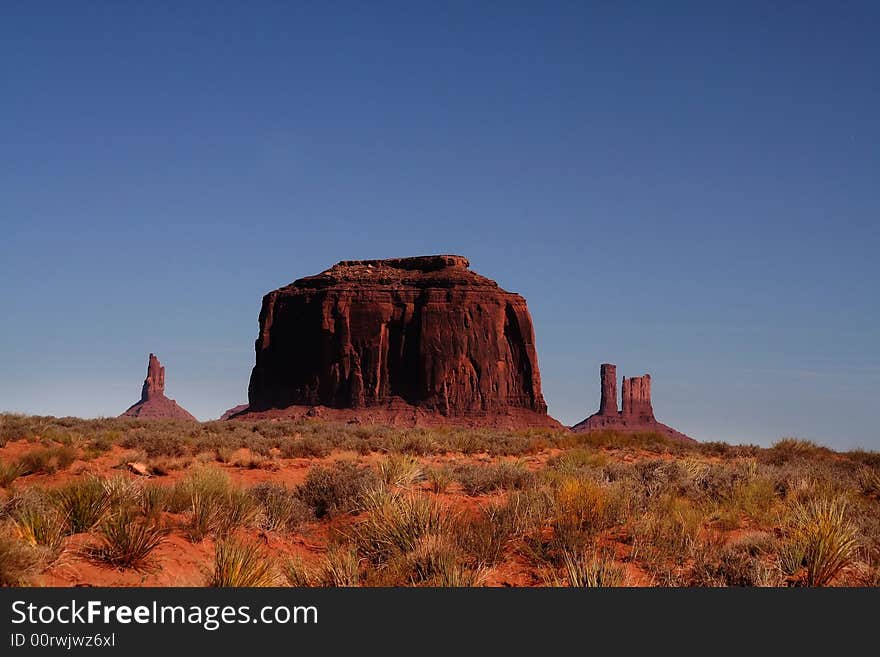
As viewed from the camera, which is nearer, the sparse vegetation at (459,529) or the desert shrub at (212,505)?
the sparse vegetation at (459,529)

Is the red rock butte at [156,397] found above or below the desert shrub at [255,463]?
above

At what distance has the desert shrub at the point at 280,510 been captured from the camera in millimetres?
8672

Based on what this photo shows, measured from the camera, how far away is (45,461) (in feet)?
50.1

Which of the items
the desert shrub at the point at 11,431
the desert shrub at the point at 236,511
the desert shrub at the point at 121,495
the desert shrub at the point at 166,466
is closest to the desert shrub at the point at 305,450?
the desert shrub at the point at 166,466

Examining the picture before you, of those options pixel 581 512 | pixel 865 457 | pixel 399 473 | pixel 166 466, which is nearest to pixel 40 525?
pixel 399 473

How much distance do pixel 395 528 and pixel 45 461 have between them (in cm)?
1171

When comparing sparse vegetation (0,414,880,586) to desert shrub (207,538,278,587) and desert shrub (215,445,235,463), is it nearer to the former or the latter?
desert shrub (207,538,278,587)

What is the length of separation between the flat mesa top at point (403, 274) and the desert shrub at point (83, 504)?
72.4 meters

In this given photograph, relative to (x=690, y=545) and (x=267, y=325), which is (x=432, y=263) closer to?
(x=267, y=325)

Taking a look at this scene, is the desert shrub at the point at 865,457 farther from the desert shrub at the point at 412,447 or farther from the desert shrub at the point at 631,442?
the desert shrub at the point at 412,447

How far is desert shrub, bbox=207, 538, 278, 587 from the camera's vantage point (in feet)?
19.0

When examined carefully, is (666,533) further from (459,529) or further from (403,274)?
(403,274)

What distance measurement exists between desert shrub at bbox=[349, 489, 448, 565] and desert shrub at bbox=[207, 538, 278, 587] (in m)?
1.37

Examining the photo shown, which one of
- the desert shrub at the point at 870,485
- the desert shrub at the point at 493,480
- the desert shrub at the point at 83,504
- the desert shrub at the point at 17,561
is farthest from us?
the desert shrub at the point at 870,485
